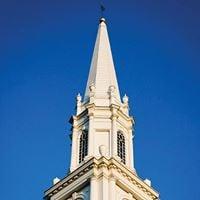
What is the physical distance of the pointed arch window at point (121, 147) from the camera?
79588 millimetres

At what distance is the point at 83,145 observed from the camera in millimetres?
80562

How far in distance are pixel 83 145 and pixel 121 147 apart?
390 centimetres

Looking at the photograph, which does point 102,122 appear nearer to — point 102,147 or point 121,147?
point 121,147

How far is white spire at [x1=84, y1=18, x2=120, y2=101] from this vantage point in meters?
86.7

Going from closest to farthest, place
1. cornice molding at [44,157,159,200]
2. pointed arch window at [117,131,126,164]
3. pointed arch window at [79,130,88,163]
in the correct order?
1. cornice molding at [44,157,159,200]
2. pointed arch window at [79,130,88,163]
3. pointed arch window at [117,131,126,164]

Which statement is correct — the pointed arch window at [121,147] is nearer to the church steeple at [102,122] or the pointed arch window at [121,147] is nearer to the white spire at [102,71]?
the church steeple at [102,122]

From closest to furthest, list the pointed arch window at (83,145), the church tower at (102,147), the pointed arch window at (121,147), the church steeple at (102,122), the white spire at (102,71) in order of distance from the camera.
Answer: the church tower at (102,147)
the church steeple at (102,122)
the pointed arch window at (83,145)
the pointed arch window at (121,147)
the white spire at (102,71)

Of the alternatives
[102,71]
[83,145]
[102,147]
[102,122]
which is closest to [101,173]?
[102,147]

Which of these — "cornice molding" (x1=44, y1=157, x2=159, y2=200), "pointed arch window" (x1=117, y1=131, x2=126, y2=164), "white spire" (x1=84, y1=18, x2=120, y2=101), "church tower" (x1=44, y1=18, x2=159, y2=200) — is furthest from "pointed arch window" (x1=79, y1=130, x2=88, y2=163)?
"white spire" (x1=84, y1=18, x2=120, y2=101)

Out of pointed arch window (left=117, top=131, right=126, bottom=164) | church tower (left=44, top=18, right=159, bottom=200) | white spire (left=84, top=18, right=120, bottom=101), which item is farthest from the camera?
white spire (left=84, top=18, right=120, bottom=101)

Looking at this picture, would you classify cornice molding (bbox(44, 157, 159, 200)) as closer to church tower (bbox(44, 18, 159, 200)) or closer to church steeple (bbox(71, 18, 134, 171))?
church tower (bbox(44, 18, 159, 200))

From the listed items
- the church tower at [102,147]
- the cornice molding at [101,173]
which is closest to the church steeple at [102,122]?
the church tower at [102,147]

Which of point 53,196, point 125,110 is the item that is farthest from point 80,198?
point 125,110

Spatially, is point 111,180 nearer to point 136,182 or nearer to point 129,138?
point 136,182
